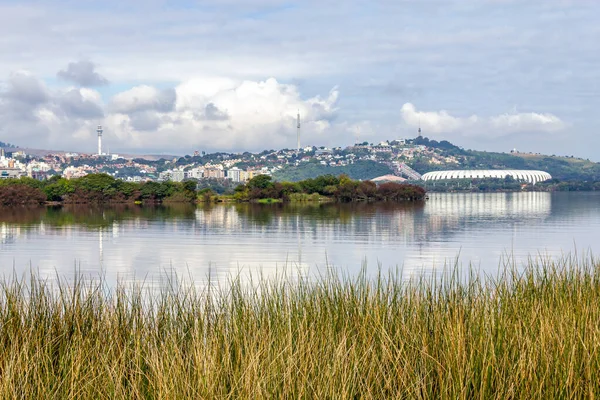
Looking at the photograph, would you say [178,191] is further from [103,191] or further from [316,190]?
[316,190]

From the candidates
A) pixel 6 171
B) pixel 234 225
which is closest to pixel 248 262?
pixel 234 225

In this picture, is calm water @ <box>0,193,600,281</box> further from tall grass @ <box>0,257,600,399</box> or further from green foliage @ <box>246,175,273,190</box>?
green foliage @ <box>246,175,273,190</box>

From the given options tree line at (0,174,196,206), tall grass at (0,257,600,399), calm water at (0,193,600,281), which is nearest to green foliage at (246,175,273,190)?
tree line at (0,174,196,206)

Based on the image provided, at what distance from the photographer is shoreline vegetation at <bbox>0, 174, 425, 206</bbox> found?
291 ft

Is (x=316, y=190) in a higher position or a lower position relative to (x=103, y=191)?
lower

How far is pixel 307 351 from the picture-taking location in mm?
6336

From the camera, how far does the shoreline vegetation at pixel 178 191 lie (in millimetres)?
88688

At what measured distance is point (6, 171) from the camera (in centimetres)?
19638

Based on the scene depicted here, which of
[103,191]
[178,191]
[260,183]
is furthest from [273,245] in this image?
[260,183]

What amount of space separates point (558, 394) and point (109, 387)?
389cm

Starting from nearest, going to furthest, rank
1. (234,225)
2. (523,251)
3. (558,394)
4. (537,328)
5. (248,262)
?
(558,394), (537,328), (248,262), (523,251), (234,225)

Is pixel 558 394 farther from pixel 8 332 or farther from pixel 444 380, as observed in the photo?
pixel 8 332

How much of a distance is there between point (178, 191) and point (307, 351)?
8778 centimetres

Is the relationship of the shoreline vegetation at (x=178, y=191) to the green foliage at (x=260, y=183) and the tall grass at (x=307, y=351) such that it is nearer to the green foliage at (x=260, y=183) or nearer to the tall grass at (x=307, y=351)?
the green foliage at (x=260, y=183)
